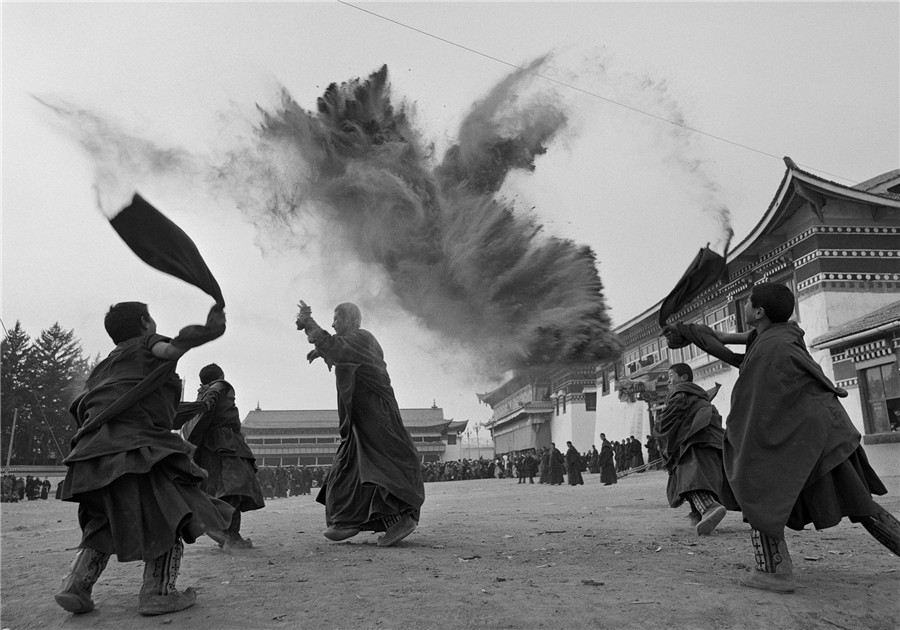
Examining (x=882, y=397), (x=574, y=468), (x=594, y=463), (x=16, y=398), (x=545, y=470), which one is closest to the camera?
(x=882, y=397)

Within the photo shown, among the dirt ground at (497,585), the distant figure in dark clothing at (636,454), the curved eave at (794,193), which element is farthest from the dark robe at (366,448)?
the distant figure in dark clothing at (636,454)

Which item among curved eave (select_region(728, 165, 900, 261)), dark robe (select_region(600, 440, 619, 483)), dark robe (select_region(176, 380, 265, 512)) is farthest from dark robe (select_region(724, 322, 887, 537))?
dark robe (select_region(600, 440, 619, 483))

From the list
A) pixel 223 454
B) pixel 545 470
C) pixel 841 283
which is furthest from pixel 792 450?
pixel 545 470

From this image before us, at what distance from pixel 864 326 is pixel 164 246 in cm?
1435

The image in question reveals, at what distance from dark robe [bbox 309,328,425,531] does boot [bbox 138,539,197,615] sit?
2180 mm

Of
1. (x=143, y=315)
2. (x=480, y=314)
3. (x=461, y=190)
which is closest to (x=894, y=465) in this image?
(x=480, y=314)

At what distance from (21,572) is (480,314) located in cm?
671

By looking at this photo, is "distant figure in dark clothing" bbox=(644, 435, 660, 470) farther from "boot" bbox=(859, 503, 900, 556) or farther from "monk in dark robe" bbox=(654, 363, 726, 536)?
"boot" bbox=(859, 503, 900, 556)

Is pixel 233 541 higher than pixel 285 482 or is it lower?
higher

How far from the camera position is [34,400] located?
134ft

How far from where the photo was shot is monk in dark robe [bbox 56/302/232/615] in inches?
124

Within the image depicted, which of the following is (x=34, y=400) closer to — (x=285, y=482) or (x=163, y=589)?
(x=285, y=482)

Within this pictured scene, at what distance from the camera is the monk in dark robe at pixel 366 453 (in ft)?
17.7

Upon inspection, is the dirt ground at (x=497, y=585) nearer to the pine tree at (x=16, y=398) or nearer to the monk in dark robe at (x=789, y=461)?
the monk in dark robe at (x=789, y=461)
